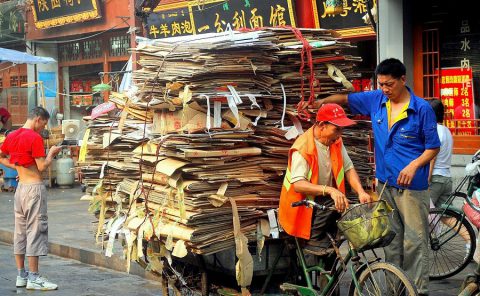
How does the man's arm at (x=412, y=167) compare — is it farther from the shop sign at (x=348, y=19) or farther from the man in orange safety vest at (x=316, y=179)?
the shop sign at (x=348, y=19)

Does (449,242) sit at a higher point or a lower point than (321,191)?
lower

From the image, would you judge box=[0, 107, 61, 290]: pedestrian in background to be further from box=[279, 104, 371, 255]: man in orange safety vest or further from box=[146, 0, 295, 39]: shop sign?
box=[146, 0, 295, 39]: shop sign

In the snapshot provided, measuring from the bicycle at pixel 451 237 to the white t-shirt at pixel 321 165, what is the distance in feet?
7.23

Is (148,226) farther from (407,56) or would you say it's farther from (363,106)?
(407,56)

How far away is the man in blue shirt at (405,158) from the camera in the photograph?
5.67 meters

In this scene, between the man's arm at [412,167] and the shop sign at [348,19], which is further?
the shop sign at [348,19]

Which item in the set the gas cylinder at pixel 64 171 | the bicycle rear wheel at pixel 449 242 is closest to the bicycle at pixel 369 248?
the bicycle rear wheel at pixel 449 242

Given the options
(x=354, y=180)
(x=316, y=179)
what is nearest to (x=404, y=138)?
(x=354, y=180)

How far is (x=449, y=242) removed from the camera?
7.84m

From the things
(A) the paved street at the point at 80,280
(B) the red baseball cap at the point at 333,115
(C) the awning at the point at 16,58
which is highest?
(C) the awning at the point at 16,58

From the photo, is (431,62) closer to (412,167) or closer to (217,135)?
(412,167)

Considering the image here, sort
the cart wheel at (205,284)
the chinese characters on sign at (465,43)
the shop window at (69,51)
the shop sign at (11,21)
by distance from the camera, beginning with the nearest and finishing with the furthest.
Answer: the cart wheel at (205,284), the chinese characters on sign at (465,43), the shop window at (69,51), the shop sign at (11,21)

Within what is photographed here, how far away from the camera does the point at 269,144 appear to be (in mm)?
5906

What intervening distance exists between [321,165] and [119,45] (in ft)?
48.5
